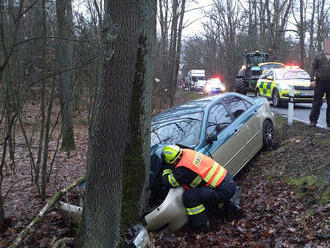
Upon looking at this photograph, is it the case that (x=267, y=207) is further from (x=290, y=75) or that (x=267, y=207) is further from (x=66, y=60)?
(x=290, y=75)

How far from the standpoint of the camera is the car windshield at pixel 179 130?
18.1 feet

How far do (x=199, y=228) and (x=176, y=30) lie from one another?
13.2m

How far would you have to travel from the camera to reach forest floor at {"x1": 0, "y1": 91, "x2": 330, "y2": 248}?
4.15 meters

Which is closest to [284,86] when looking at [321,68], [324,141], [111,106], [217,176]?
[321,68]

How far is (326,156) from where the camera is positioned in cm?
561

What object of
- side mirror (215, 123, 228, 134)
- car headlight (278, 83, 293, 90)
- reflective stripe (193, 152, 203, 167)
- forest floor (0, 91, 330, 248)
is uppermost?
car headlight (278, 83, 293, 90)

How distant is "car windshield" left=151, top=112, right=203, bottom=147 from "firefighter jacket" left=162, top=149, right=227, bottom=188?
0.78 metres

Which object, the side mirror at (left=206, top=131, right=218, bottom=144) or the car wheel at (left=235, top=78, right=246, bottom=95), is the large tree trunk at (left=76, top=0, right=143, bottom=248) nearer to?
the side mirror at (left=206, top=131, right=218, bottom=144)

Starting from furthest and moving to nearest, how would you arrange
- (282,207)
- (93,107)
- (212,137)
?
1. (212,137)
2. (282,207)
3. (93,107)

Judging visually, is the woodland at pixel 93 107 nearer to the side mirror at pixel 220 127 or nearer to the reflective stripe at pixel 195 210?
the reflective stripe at pixel 195 210

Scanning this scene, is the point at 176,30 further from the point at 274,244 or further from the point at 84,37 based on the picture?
the point at 274,244

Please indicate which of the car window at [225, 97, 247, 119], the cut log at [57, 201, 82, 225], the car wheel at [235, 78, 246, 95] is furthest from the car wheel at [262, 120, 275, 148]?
the car wheel at [235, 78, 246, 95]

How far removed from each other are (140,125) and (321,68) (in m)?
4.41

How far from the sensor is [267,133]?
724 centimetres
